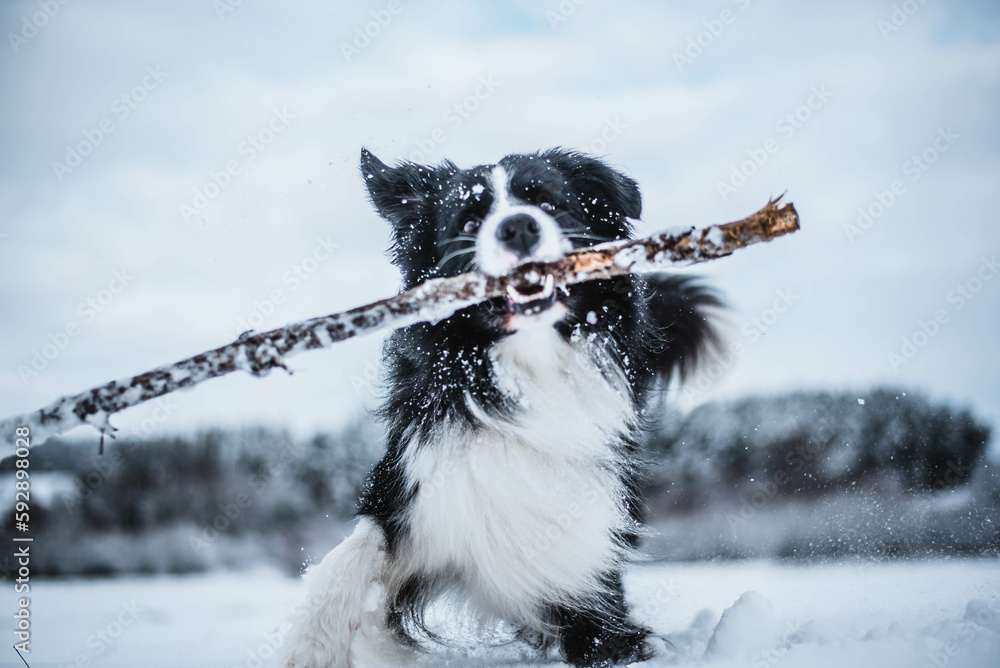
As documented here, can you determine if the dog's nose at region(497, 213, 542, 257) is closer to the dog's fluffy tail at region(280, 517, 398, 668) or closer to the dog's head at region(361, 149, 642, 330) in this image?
the dog's head at region(361, 149, 642, 330)

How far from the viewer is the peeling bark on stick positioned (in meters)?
2.03

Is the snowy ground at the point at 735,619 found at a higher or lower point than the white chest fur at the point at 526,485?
lower

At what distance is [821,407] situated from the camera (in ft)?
18.5

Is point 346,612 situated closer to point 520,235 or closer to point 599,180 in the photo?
point 520,235

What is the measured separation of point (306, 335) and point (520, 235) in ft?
2.87

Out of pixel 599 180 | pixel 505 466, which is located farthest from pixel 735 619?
pixel 599 180

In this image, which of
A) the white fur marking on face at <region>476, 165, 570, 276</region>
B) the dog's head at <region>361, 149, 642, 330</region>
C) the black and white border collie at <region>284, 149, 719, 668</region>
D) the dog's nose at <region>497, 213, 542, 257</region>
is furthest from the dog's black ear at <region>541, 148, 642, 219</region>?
the dog's nose at <region>497, 213, 542, 257</region>

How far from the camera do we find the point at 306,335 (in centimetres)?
207

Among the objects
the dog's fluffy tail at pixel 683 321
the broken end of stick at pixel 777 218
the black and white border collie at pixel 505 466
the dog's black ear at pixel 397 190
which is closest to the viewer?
the broken end of stick at pixel 777 218

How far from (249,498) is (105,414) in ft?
17.3

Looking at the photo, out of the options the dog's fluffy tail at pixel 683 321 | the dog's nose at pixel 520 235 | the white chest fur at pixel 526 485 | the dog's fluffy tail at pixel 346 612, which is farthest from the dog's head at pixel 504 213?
the dog's fluffy tail at pixel 346 612

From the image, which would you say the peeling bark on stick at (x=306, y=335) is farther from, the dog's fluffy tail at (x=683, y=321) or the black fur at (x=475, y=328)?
the dog's fluffy tail at (x=683, y=321)

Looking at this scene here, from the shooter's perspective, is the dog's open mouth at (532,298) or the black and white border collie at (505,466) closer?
the dog's open mouth at (532,298)

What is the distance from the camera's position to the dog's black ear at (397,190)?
10.7ft
